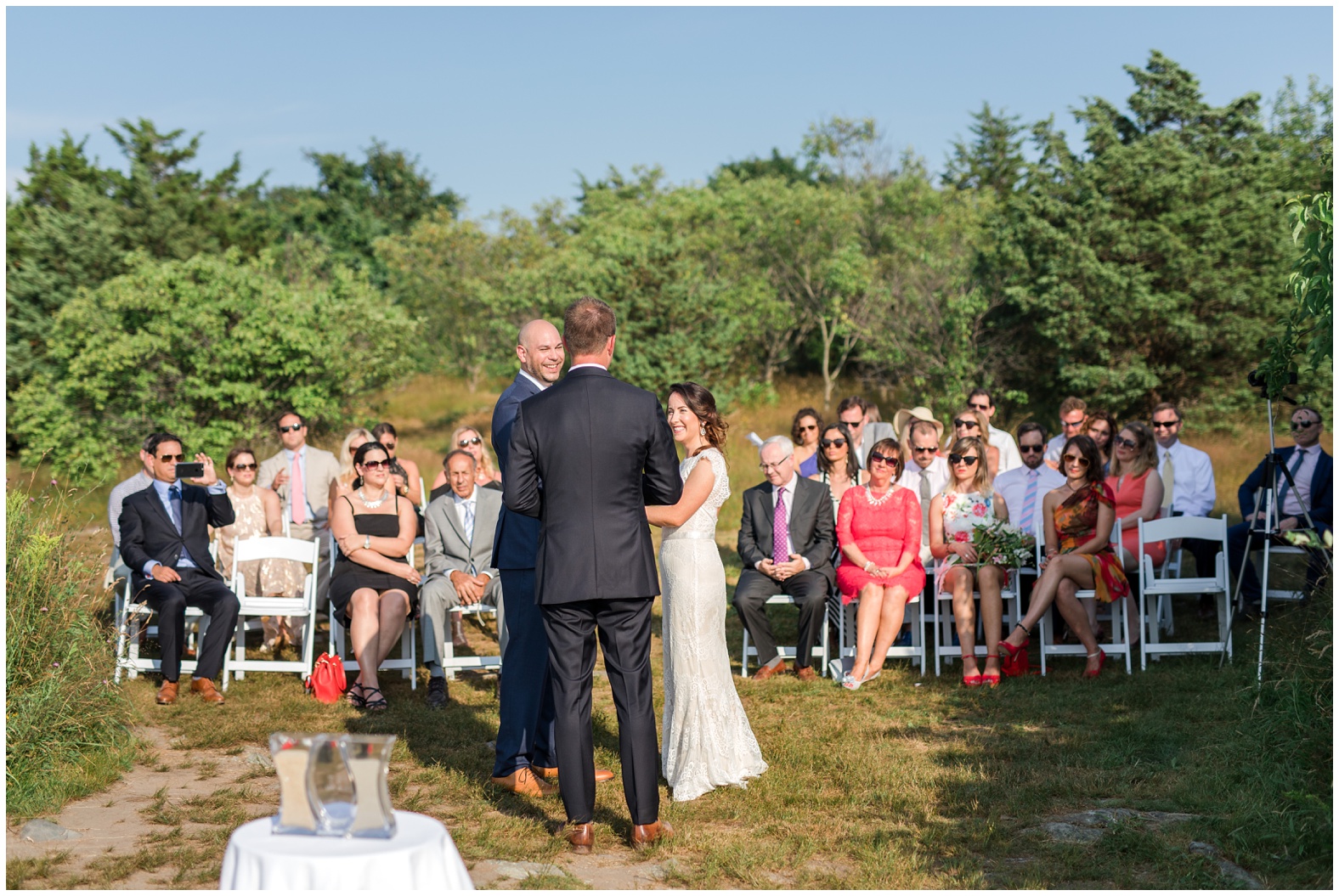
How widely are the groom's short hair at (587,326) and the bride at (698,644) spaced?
0.95 meters

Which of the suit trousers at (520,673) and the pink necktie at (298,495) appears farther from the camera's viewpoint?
the pink necktie at (298,495)

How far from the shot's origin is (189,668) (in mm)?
7703

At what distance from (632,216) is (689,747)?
A: 25915mm

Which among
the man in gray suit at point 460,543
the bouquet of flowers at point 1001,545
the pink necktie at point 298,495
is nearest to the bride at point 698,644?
the man in gray suit at point 460,543

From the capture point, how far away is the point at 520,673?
5434 millimetres

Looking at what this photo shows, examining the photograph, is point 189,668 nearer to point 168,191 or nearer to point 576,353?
point 576,353

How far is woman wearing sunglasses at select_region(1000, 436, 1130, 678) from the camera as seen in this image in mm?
7801

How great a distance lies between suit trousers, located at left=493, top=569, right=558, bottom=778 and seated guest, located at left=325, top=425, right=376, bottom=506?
9.78 ft

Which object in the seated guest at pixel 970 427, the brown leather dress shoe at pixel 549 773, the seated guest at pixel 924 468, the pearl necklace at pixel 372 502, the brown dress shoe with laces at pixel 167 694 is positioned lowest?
the brown leather dress shoe at pixel 549 773

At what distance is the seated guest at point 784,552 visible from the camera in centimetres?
808

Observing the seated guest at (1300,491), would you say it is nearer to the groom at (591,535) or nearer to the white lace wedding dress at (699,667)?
the white lace wedding dress at (699,667)

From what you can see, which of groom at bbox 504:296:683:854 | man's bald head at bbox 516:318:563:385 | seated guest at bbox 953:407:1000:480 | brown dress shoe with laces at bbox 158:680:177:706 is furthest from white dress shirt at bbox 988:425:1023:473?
brown dress shoe with laces at bbox 158:680:177:706

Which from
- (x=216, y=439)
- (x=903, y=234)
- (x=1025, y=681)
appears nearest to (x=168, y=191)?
(x=216, y=439)

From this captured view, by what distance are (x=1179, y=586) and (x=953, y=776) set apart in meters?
3.17
